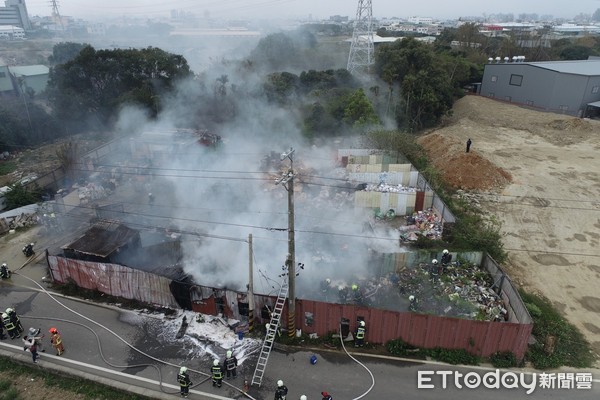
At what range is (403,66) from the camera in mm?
31531

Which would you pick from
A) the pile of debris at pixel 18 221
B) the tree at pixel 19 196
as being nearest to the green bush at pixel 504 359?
the pile of debris at pixel 18 221

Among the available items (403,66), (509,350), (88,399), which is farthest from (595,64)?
(88,399)

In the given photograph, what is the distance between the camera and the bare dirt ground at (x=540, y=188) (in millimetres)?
12609

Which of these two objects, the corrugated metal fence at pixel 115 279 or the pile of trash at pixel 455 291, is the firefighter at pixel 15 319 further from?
the pile of trash at pixel 455 291

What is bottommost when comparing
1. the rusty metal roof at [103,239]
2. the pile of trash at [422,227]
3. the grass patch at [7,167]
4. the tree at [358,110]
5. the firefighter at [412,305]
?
the grass patch at [7,167]

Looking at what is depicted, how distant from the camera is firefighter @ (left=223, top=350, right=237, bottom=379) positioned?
9.02 m

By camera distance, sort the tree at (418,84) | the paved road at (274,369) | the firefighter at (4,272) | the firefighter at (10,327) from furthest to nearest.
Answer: the tree at (418,84), the firefighter at (4,272), the firefighter at (10,327), the paved road at (274,369)

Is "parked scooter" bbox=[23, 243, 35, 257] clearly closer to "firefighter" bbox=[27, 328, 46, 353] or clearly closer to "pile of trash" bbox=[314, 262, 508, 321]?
"firefighter" bbox=[27, 328, 46, 353]

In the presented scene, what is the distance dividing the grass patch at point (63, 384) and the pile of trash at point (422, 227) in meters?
9.89

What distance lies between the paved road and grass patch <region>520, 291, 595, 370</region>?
674 millimetres

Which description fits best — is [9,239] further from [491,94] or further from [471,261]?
[491,94]

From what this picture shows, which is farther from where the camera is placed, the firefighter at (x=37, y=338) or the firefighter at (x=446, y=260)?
the firefighter at (x=446, y=260)

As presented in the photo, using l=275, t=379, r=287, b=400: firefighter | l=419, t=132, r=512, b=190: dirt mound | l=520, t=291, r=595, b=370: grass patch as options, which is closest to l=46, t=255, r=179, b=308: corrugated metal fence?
l=275, t=379, r=287, b=400: firefighter

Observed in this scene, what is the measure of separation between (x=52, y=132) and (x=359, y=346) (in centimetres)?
2715
